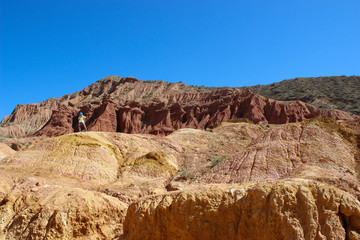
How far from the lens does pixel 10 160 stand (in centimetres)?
1700

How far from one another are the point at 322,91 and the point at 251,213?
7340 centimetres

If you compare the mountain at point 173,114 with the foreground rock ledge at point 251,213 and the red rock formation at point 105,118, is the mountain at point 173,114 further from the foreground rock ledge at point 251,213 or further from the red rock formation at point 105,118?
the foreground rock ledge at point 251,213

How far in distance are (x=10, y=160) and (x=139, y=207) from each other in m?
12.5

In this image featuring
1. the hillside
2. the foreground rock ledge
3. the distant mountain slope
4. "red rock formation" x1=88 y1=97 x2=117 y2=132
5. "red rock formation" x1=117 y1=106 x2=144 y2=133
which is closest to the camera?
the foreground rock ledge

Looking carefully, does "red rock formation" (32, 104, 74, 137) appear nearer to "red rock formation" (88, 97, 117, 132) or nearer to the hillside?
"red rock formation" (88, 97, 117, 132)

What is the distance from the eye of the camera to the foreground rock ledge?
19.3ft

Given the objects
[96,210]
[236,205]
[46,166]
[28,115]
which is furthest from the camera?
[28,115]

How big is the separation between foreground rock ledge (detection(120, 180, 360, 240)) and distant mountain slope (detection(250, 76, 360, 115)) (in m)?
55.1

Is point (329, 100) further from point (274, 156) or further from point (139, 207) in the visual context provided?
point (139, 207)

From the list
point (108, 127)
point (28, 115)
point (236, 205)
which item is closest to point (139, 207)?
point (236, 205)

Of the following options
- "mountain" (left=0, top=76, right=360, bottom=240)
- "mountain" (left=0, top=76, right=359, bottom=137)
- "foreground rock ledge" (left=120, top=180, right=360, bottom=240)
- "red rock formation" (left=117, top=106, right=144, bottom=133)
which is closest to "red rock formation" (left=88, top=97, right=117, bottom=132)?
"mountain" (left=0, top=76, right=359, bottom=137)

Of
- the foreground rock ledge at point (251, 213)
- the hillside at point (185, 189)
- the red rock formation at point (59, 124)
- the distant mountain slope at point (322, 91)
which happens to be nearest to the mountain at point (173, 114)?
the red rock formation at point (59, 124)

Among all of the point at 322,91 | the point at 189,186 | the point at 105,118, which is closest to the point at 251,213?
the point at 189,186

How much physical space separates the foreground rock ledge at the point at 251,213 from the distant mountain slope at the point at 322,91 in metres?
55.1
